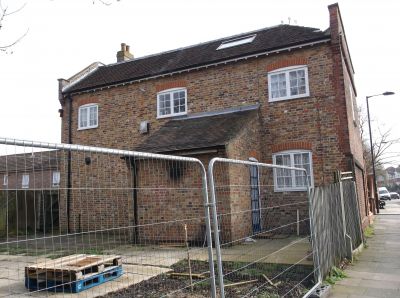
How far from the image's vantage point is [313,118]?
42.1ft

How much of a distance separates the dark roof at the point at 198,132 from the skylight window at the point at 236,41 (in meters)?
3.56

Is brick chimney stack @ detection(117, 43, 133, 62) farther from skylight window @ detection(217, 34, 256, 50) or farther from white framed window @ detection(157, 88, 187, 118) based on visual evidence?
skylight window @ detection(217, 34, 256, 50)

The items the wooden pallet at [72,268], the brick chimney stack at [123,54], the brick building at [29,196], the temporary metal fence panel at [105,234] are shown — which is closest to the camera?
the brick building at [29,196]

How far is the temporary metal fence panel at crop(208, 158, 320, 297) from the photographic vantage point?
5.79 metres

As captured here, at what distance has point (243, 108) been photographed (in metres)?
14.0

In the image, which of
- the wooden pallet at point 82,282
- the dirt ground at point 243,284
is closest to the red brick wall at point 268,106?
the wooden pallet at point 82,282

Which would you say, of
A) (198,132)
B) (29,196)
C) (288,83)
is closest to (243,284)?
(29,196)

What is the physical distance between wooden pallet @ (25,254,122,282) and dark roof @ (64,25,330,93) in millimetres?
9699

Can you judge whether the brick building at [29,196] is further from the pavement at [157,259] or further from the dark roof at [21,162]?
the pavement at [157,259]

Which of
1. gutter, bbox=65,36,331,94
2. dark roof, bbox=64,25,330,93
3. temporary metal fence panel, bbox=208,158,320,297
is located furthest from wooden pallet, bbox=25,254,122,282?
dark roof, bbox=64,25,330,93

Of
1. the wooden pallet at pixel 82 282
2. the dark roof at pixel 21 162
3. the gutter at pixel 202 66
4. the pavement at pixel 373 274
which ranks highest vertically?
the gutter at pixel 202 66

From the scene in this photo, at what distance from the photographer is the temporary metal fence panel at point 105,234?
3444 mm

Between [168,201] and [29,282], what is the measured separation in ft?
17.0

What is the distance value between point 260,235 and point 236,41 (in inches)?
455
